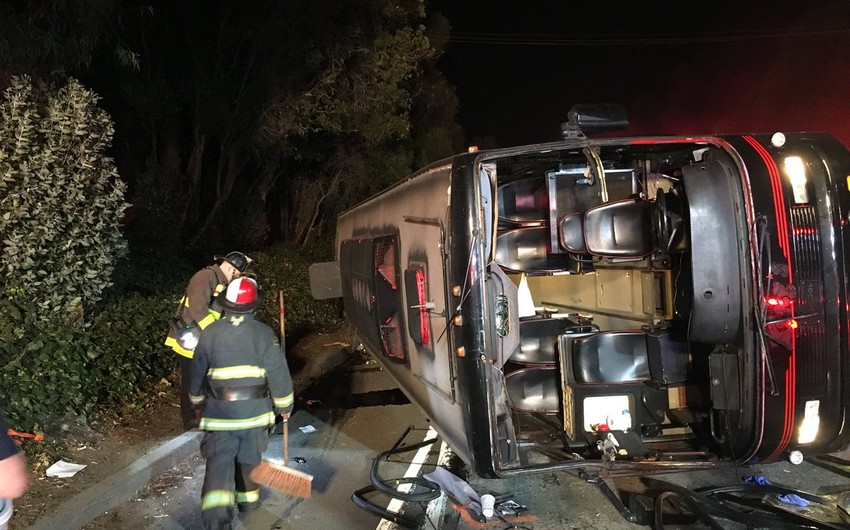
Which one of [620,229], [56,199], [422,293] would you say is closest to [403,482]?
[422,293]

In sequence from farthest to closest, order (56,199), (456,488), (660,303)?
(660,303) < (56,199) < (456,488)

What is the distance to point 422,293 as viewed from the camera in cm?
402

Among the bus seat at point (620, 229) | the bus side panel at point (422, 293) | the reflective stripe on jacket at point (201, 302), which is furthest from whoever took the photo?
the reflective stripe on jacket at point (201, 302)

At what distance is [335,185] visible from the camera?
15641mm

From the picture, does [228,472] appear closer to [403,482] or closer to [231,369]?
[231,369]

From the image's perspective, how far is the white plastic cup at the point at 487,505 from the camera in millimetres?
4219

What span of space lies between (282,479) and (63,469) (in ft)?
6.65

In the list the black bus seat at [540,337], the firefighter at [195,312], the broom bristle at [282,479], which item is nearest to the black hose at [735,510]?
the black bus seat at [540,337]

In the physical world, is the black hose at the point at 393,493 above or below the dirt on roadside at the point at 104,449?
below

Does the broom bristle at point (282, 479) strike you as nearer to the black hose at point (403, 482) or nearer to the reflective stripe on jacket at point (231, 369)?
the reflective stripe on jacket at point (231, 369)

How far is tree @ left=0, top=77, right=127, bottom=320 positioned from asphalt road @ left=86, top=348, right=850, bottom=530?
6.56 ft

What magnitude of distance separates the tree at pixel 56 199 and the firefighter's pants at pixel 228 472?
2.46 m

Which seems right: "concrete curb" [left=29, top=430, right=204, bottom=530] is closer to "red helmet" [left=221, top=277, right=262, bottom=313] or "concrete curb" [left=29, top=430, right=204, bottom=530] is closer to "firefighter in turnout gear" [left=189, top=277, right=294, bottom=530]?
"firefighter in turnout gear" [left=189, top=277, right=294, bottom=530]

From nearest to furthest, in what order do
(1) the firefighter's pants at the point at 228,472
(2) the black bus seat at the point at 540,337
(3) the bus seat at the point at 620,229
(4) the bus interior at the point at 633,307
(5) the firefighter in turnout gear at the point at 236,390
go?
(4) the bus interior at the point at 633,307 < (1) the firefighter's pants at the point at 228,472 < (5) the firefighter in turnout gear at the point at 236,390 < (3) the bus seat at the point at 620,229 < (2) the black bus seat at the point at 540,337
